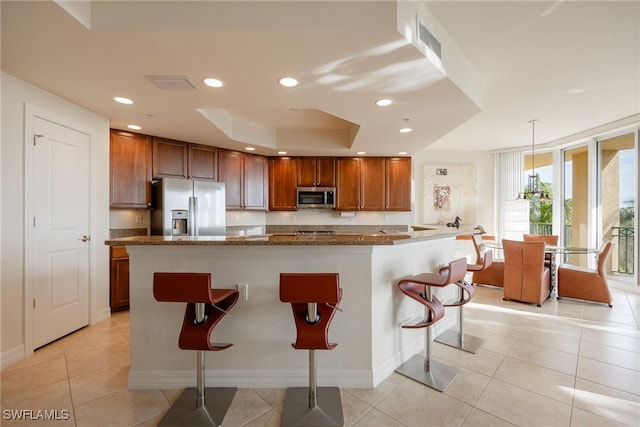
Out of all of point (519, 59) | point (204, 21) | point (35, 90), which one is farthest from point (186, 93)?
point (519, 59)

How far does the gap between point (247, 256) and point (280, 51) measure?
1450 mm

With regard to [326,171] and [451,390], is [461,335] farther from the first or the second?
[326,171]

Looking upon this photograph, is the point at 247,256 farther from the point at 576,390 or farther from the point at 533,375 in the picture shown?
the point at 576,390

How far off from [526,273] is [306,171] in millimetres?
3765

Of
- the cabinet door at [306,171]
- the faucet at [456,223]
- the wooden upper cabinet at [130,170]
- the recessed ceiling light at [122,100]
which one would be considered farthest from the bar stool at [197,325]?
the faucet at [456,223]

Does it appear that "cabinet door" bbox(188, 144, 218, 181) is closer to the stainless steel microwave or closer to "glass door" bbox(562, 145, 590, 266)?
the stainless steel microwave

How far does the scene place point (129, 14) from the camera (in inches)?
64.2

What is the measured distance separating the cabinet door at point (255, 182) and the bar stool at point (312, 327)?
11.1 ft

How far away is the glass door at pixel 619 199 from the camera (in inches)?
174

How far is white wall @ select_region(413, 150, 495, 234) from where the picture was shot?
6.42 metres

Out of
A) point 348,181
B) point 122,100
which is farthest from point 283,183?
point 122,100

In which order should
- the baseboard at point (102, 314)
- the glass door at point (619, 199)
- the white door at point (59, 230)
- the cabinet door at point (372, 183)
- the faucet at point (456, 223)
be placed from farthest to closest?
1. the faucet at point (456, 223)
2. the cabinet door at point (372, 183)
3. the glass door at point (619, 199)
4. the baseboard at point (102, 314)
5. the white door at point (59, 230)

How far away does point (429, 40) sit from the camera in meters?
1.89

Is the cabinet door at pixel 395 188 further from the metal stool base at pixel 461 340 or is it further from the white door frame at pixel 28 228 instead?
the white door frame at pixel 28 228
